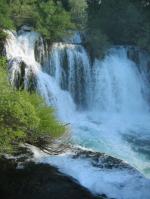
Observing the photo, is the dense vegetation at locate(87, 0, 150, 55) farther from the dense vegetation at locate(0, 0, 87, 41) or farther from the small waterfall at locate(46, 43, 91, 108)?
the small waterfall at locate(46, 43, 91, 108)

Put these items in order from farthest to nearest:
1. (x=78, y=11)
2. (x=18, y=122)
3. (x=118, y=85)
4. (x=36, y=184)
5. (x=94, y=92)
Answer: (x=78, y=11), (x=118, y=85), (x=94, y=92), (x=18, y=122), (x=36, y=184)

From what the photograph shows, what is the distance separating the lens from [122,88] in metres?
22.4

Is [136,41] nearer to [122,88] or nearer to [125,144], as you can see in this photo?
[122,88]

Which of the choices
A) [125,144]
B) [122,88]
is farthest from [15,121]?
[122,88]

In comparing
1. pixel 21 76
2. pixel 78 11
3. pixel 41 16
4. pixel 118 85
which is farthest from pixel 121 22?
pixel 21 76

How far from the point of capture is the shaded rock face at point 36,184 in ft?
30.9

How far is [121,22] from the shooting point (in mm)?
25156

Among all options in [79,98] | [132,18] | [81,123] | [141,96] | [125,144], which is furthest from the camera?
[132,18]

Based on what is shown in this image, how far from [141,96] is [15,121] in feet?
45.4

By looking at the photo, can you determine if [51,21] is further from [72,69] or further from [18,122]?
[18,122]

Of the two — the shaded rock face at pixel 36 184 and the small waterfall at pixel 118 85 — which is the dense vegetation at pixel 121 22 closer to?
the small waterfall at pixel 118 85

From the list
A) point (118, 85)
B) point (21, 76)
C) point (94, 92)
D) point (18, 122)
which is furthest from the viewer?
point (118, 85)

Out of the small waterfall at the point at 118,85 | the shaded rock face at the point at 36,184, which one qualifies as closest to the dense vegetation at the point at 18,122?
the shaded rock face at the point at 36,184

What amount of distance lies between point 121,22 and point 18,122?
16.2 metres
